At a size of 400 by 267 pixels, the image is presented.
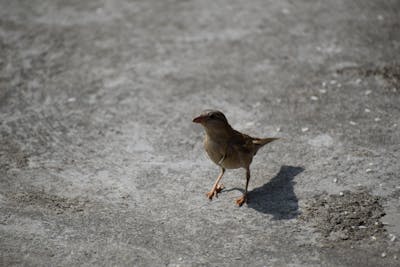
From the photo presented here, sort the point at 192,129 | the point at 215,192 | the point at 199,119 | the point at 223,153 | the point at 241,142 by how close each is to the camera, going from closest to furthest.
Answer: the point at 199,119
the point at 223,153
the point at 241,142
the point at 215,192
the point at 192,129

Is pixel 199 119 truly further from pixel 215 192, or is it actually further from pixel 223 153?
pixel 215 192

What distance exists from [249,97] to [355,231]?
10.00 ft

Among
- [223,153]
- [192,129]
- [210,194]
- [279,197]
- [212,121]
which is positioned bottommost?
[279,197]

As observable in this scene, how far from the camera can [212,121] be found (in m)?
5.71

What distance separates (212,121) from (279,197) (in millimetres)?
1162

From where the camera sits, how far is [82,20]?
9.98 metres

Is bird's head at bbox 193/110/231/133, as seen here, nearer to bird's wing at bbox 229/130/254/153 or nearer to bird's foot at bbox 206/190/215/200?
bird's wing at bbox 229/130/254/153

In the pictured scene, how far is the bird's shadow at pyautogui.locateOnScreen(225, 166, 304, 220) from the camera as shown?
224 inches

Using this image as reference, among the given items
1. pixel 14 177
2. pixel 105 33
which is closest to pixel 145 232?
pixel 14 177

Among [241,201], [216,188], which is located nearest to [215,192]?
[216,188]

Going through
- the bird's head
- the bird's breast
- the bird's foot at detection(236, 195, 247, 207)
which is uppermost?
the bird's head

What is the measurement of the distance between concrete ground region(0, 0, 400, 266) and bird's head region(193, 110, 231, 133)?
32.1 inches

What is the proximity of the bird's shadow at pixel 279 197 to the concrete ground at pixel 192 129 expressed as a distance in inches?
0.7

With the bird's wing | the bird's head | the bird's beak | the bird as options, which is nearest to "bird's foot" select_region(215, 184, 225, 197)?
the bird
